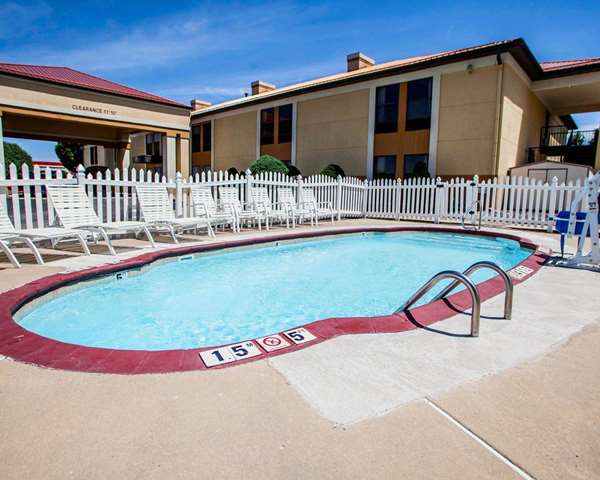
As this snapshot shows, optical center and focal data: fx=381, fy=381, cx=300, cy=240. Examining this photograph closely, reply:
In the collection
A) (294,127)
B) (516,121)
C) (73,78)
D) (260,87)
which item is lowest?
(516,121)

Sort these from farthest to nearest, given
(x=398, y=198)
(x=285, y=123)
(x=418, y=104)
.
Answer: (x=285, y=123) → (x=418, y=104) → (x=398, y=198)

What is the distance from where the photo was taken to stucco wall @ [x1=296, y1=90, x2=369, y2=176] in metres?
18.5

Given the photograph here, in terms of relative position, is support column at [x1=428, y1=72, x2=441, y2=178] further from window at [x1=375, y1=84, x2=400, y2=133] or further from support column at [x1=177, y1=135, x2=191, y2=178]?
support column at [x1=177, y1=135, x2=191, y2=178]

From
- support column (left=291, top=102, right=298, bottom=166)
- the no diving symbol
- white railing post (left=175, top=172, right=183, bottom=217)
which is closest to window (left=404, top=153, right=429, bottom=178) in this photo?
support column (left=291, top=102, right=298, bottom=166)

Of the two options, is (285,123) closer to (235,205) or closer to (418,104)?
(418,104)

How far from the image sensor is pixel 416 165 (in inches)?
631

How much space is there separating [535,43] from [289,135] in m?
12.2

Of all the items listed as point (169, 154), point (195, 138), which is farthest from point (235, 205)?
point (195, 138)

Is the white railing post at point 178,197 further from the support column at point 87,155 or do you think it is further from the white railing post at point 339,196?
the support column at point 87,155

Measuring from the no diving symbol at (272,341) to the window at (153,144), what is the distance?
31.6 metres

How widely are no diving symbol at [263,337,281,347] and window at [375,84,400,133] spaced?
16233 millimetres

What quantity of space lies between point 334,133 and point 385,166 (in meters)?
3.45

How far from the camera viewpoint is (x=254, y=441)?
5.43 feet

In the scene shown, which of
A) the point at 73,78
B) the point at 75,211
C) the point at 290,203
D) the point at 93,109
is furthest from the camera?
the point at 73,78
